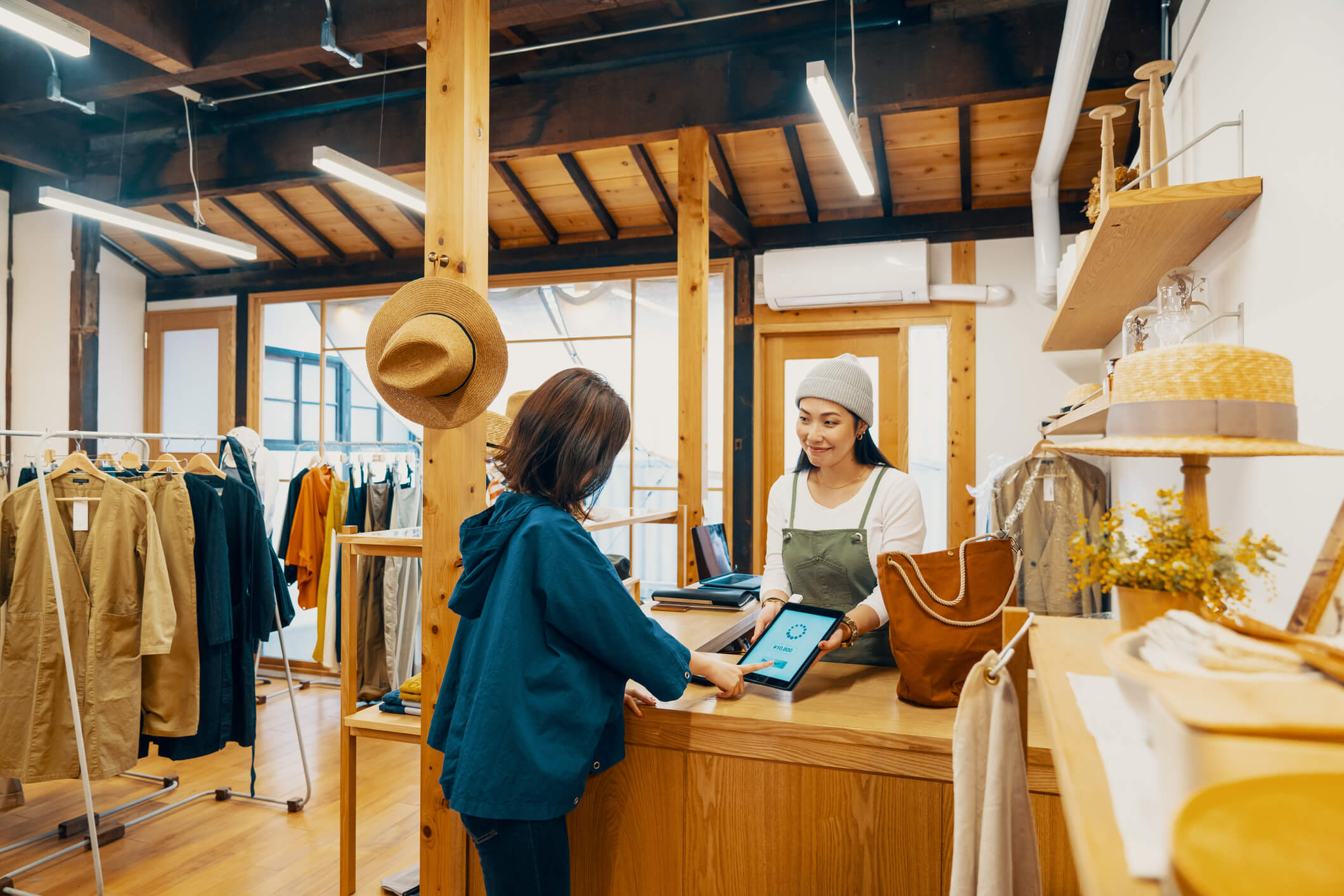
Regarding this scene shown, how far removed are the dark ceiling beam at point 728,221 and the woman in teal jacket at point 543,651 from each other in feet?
10.3

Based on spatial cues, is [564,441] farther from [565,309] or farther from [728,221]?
[565,309]

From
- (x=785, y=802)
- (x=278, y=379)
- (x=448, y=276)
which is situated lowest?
(x=785, y=802)

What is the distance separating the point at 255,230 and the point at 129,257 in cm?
126

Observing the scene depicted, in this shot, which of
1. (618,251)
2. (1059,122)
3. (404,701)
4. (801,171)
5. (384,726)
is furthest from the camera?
(618,251)

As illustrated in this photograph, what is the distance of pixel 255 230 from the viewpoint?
19.9ft

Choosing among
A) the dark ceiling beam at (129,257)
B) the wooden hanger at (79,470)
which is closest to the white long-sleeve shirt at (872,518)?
the wooden hanger at (79,470)

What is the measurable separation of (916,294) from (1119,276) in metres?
2.77

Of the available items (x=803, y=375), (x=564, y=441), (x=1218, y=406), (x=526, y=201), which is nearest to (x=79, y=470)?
(x=564, y=441)

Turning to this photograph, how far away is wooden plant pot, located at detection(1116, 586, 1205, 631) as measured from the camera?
77 cm

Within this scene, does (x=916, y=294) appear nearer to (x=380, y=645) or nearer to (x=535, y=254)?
(x=535, y=254)

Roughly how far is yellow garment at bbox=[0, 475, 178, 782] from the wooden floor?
47 cm

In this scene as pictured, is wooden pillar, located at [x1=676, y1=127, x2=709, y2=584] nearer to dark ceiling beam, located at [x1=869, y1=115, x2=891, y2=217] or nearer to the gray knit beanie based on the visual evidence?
dark ceiling beam, located at [x1=869, y1=115, x2=891, y2=217]

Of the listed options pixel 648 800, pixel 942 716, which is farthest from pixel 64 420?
pixel 942 716

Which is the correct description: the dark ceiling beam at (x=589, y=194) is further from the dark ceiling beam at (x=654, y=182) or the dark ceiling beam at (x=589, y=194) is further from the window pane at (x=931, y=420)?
the window pane at (x=931, y=420)
